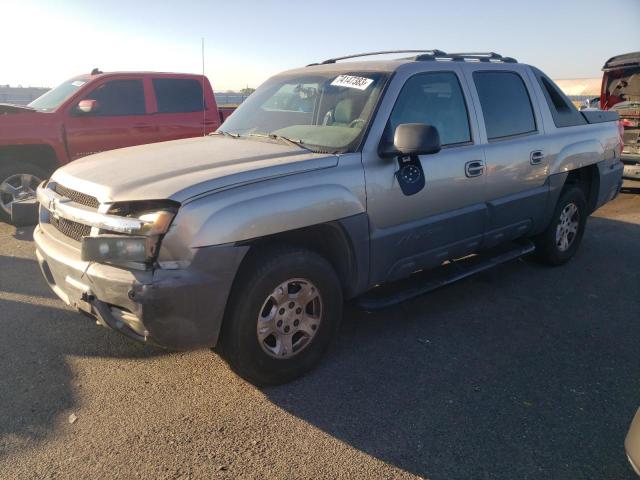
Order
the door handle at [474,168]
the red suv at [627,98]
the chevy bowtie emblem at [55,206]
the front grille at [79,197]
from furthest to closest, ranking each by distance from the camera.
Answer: the red suv at [627,98] < the door handle at [474,168] < the chevy bowtie emblem at [55,206] < the front grille at [79,197]

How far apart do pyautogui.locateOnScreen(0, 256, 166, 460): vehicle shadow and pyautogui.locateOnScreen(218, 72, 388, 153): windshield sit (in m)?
1.79

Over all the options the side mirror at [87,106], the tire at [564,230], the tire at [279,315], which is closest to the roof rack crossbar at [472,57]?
the tire at [564,230]

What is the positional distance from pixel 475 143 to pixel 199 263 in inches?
98.5

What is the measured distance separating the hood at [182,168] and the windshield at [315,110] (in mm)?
207

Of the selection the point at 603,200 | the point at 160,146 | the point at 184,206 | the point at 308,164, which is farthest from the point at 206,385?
the point at 603,200

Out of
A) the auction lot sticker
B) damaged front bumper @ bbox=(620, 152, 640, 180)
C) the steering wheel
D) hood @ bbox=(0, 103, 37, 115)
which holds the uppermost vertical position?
the auction lot sticker

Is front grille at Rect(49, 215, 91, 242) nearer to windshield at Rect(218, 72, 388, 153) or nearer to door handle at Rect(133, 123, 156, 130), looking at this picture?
windshield at Rect(218, 72, 388, 153)

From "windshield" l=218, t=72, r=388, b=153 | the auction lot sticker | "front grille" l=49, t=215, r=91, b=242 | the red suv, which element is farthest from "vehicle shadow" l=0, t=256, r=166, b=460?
the red suv

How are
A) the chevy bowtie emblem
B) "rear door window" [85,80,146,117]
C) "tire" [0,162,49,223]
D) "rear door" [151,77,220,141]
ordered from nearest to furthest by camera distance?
the chevy bowtie emblem → "tire" [0,162,49,223] → "rear door window" [85,80,146,117] → "rear door" [151,77,220,141]

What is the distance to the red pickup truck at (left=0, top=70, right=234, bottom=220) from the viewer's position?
6.84 metres

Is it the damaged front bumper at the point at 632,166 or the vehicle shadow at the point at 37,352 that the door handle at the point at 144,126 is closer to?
the vehicle shadow at the point at 37,352

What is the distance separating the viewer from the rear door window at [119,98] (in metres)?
Result: 7.52

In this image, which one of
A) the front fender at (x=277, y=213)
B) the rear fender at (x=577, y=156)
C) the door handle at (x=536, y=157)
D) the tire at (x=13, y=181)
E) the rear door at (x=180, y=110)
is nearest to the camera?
the front fender at (x=277, y=213)

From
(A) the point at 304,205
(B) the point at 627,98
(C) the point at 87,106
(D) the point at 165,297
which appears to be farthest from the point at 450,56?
(B) the point at 627,98
